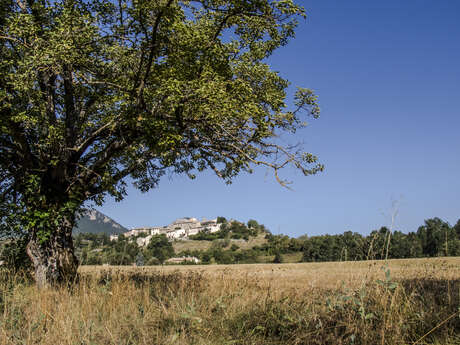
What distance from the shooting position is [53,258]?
9680 mm

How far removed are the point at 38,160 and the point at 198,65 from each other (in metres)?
6.03

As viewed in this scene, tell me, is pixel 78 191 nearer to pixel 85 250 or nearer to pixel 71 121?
pixel 71 121

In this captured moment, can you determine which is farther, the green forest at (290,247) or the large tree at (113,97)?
the large tree at (113,97)

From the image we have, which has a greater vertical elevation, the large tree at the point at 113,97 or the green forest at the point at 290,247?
the large tree at the point at 113,97

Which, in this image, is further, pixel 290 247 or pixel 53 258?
pixel 53 258

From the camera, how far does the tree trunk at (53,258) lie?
9.39 metres

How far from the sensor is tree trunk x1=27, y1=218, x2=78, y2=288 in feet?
30.8

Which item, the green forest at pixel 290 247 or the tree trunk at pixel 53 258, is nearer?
the green forest at pixel 290 247

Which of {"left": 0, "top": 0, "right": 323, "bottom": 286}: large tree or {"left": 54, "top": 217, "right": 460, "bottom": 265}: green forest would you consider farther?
{"left": 0, "top": 0, "right": 323, "bottom": 286}: large tree

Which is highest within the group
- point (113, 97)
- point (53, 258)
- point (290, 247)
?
point (113, 97)

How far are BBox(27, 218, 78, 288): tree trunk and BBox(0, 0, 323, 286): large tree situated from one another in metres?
0.03

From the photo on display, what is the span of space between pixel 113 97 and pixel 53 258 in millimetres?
5229

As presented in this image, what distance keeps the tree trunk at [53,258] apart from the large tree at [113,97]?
0.03 meters

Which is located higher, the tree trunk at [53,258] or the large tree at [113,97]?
the large tree at [113,97]
